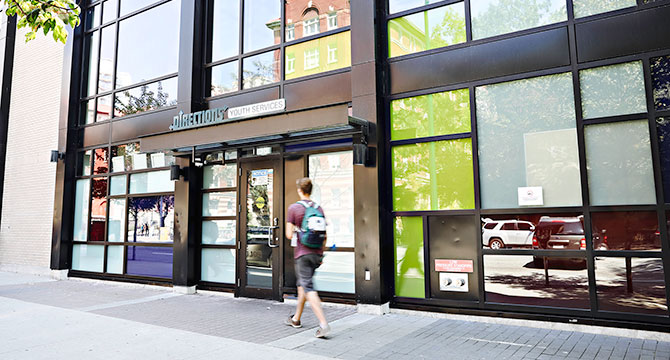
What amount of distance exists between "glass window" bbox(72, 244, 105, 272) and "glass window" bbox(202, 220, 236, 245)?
3.40 m

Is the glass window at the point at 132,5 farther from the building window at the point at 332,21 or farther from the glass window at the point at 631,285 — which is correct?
the glass window at the point at 631,285

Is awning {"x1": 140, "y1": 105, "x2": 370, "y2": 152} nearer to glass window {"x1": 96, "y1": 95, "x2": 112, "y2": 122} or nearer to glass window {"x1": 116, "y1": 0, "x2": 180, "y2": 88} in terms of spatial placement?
glass window {"x1": 116, "y1": 0, "x2": 180, "y2": 88}

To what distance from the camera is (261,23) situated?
28.6ft

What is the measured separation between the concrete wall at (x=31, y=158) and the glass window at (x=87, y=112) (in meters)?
0.97

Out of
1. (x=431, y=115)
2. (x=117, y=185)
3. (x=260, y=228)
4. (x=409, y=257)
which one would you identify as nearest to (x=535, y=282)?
(x=409, y=257)

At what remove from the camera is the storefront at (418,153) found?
211 inches

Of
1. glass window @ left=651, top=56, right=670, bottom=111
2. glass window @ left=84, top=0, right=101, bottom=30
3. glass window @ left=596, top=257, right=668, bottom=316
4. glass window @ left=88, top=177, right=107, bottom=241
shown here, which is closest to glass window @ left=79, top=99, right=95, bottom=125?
glass window @ left=88, top=177, right=107, bottom=241

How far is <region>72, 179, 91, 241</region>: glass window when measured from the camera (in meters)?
11.0

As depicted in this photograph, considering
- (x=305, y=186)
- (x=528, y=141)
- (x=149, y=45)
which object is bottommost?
(x=305, y=186)

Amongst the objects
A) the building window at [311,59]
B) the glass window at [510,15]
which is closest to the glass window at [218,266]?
the building window at [311,59]

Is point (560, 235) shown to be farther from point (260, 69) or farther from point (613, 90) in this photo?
point (260, 69)

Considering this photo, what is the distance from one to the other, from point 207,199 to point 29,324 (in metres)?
3.75

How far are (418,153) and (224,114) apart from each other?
3.67 meters

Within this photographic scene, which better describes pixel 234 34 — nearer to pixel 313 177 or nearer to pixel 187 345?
pixel 313 177
